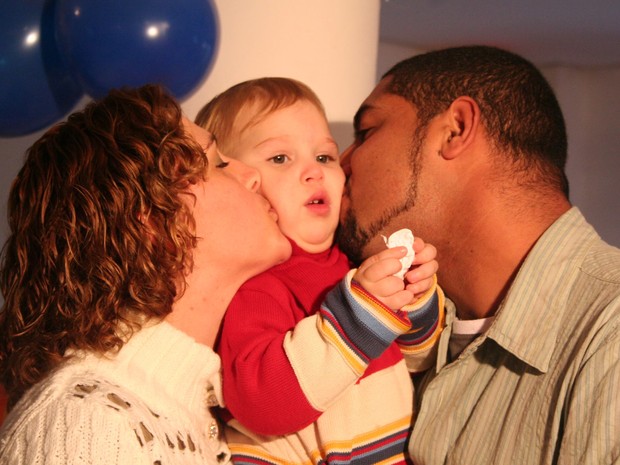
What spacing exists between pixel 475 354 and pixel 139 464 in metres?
0.81

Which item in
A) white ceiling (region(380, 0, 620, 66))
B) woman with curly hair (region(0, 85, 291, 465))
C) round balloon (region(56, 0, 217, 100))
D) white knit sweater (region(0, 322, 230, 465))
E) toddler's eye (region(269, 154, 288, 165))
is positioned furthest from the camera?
white ceiling (region(380, 0, 620, 66))

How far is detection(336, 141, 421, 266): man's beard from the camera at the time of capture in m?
1.98

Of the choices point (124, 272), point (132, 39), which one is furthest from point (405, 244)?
point (132, 39)

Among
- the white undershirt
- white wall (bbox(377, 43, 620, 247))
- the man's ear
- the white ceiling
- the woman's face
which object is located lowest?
white wall (bbox(377, 43, 620, 247))

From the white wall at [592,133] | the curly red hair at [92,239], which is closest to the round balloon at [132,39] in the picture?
the curly red hair at [92,239]

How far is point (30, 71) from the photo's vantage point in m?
2.51

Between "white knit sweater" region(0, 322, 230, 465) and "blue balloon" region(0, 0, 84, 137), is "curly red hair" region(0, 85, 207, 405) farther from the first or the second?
"blue balloon" region(0, 0, 84, 137)

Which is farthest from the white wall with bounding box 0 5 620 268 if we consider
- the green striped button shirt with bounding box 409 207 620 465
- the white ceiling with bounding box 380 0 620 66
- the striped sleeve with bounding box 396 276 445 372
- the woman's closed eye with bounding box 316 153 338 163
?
the white ceiling with bounding box 380 0 620 66

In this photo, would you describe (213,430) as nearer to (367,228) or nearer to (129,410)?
(129,410)

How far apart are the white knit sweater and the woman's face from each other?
18cm

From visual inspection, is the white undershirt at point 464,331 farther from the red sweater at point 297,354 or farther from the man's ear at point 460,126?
the man's ear at point 460,126

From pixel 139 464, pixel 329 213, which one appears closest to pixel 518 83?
pixel 329 213

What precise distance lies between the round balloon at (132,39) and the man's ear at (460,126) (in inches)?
35.1

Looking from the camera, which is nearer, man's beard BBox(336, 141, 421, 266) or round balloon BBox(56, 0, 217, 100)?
man's beard BBox(336, 141, 421, 266)
